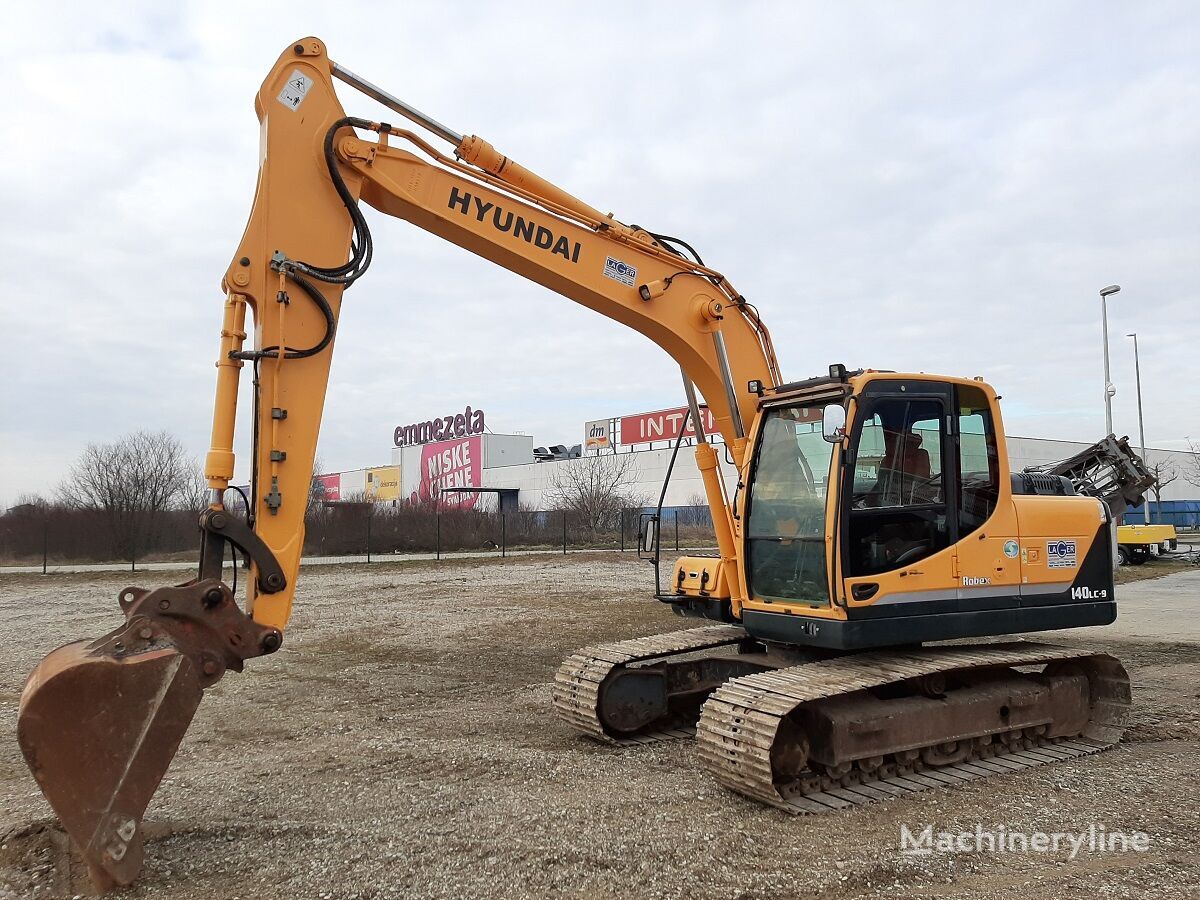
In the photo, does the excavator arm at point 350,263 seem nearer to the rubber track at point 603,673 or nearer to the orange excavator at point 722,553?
the orange excavator at point 722,553

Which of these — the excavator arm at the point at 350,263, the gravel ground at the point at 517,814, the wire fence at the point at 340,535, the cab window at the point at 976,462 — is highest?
the excavator arm at the point at 350,263

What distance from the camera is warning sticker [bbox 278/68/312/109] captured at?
6.04 m

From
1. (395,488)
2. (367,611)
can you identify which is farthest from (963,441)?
(395,488)

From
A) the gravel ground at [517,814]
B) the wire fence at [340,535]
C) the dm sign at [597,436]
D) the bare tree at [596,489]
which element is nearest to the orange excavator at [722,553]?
the gravel ground at [517,814]

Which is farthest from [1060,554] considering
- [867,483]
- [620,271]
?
[620,271]

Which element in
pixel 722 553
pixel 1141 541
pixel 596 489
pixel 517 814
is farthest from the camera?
pixel 596 489

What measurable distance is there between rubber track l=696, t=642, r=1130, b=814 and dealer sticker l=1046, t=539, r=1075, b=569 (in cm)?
68

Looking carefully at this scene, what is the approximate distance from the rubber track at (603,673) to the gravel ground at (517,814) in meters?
0.21

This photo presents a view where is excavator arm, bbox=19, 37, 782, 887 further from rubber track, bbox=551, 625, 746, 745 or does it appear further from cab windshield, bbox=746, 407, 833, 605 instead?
rubber track, bbox=551, 625, 746, 745

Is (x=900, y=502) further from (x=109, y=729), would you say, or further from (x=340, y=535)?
(x=340, y=535)

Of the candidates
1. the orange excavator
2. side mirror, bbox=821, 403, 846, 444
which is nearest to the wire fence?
the orange excavator

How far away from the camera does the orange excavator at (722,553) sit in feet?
16.1

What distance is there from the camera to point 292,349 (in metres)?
5.80

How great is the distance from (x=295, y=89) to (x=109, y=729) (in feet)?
13.3
